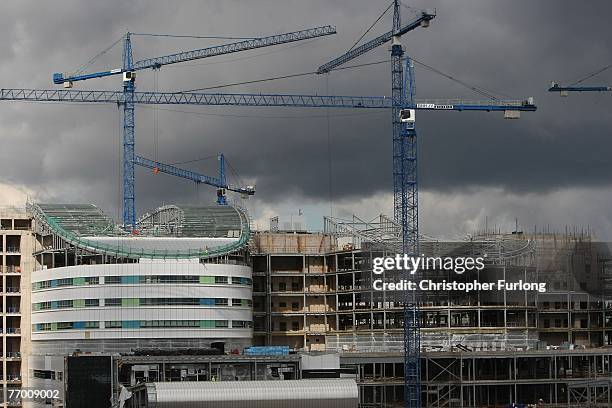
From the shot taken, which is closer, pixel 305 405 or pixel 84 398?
pixel 305 405

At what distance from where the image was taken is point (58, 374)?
199m

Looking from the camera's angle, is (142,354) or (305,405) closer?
(305,405)

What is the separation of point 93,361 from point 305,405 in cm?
3483

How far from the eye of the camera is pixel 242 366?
181625 millimetres

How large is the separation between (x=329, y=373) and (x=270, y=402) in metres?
20.3

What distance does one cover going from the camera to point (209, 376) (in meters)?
180

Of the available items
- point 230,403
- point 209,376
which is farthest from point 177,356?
point 230,403

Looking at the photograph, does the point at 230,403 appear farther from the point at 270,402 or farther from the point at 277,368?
the point at 277,368

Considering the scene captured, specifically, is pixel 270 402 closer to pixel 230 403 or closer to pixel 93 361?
pixel 230 403

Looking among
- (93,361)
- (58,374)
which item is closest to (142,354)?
(93,361)

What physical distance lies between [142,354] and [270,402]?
30.1 meters

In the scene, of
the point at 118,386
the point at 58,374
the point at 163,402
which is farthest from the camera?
the point at 58,374

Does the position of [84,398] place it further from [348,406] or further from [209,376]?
[348,406]

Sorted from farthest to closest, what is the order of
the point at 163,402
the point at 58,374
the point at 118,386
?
the point at 58,374, the point at 118,386, the point at 163,402
